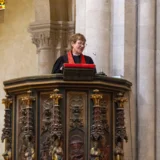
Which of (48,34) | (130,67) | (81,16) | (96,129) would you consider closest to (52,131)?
(96,129)

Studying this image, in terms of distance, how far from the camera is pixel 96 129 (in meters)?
9.54

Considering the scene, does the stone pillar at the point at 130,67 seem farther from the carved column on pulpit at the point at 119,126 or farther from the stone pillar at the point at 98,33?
the carved column on pulpit at the point at 119,126

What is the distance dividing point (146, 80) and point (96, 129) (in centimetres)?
194

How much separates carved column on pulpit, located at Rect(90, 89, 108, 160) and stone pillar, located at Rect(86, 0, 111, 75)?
1.49 meters

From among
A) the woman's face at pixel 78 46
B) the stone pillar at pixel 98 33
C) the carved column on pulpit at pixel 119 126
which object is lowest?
the carved column on pulpit at pixel 119 126

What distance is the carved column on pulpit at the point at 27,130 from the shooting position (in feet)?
31.3

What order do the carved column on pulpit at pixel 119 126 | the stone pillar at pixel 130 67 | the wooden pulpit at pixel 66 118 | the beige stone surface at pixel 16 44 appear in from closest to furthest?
the wooden pulpit at pixel 66 118 < the carved column on pulpit at pixel 119 126 < the stone pillar at pixel 130 67 < the beige stone surface at pixel 16 44

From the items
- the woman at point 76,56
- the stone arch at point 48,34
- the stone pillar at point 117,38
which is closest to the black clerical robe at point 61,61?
the woman at point 76,56

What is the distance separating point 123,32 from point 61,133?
241 cm

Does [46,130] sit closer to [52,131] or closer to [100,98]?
[52,131]

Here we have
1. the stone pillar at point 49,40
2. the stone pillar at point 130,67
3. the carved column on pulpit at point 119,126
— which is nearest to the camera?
the carved column on pulpit at point 119,126

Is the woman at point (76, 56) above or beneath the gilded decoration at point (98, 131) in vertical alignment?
above

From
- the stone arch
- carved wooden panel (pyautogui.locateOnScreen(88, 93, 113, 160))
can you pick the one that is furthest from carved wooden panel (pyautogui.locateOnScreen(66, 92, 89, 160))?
the stone arch

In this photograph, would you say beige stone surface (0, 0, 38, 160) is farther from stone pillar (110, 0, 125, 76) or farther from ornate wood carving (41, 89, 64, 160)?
ornate wood carving (41, 89, 64, 160)
